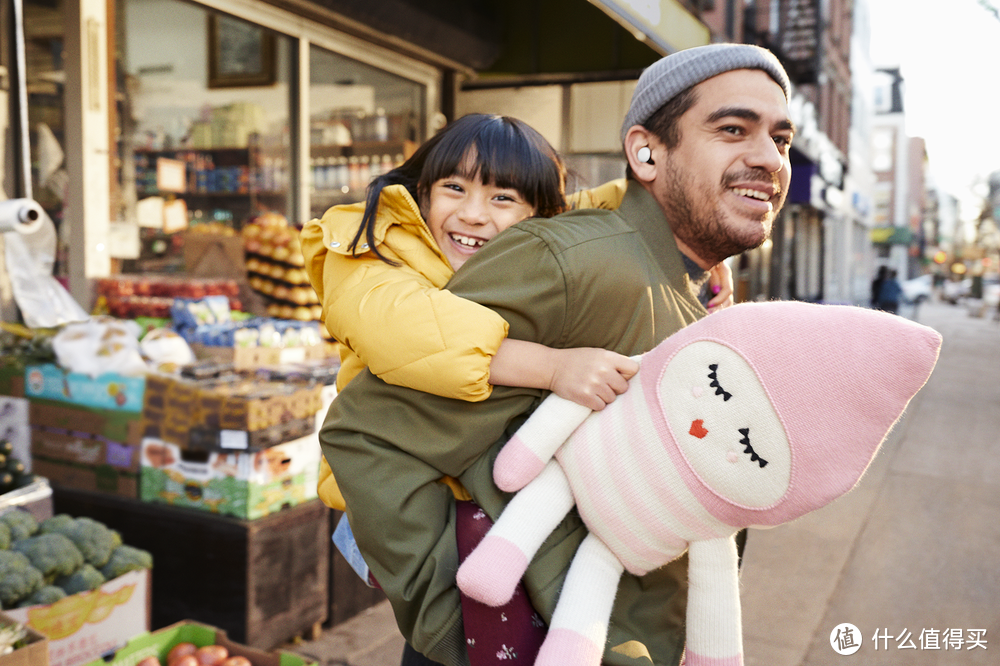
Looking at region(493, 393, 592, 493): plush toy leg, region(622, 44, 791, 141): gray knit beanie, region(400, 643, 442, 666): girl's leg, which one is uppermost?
region(622, 44, 791, 141): gray knit beanie

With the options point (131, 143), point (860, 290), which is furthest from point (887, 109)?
point (131, 143)

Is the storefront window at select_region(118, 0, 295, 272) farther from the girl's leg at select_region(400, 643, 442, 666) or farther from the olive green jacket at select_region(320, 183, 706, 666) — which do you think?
the olive green jacket at select_region(320, 183, 706, 666)

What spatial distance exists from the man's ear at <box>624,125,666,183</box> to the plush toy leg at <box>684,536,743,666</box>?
29.2 inches

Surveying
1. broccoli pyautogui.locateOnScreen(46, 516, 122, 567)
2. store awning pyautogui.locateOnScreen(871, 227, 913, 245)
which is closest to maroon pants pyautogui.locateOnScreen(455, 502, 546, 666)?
broccoli pyautogui.locateOnScreen(46, 516, 122, 567)

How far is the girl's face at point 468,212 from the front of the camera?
6.24ft

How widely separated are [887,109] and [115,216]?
73.1 metres

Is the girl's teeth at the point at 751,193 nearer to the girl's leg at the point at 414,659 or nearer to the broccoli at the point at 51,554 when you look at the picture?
the girl's leg at the point at 414,659

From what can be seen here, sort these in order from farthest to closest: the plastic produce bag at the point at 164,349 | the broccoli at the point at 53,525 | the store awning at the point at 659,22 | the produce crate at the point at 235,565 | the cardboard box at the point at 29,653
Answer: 1. the store awning at the point at 659,22
2. the plastic produce bag at the point at 164,349
3. the produce crate at the point at 235,565
4. the broccoli at the point at 53,525
5. the cardboard box at the point at 29,653

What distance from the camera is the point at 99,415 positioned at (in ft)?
12.7

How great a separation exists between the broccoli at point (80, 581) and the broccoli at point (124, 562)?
0.12 meters

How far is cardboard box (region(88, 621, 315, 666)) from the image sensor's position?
2.64 meters

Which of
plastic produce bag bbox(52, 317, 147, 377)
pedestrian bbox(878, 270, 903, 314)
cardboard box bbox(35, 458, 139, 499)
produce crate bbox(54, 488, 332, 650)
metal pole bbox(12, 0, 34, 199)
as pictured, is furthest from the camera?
pedestrian bbox(878, 270, 903, 314)

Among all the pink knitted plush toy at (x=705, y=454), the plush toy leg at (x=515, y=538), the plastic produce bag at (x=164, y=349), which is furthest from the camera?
the plastic produce bag at (x=164, y=349)

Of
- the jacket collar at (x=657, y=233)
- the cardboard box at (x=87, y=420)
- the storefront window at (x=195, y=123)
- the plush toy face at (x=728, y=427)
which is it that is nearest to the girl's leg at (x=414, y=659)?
the plush toy face at (x=728, y=427)
